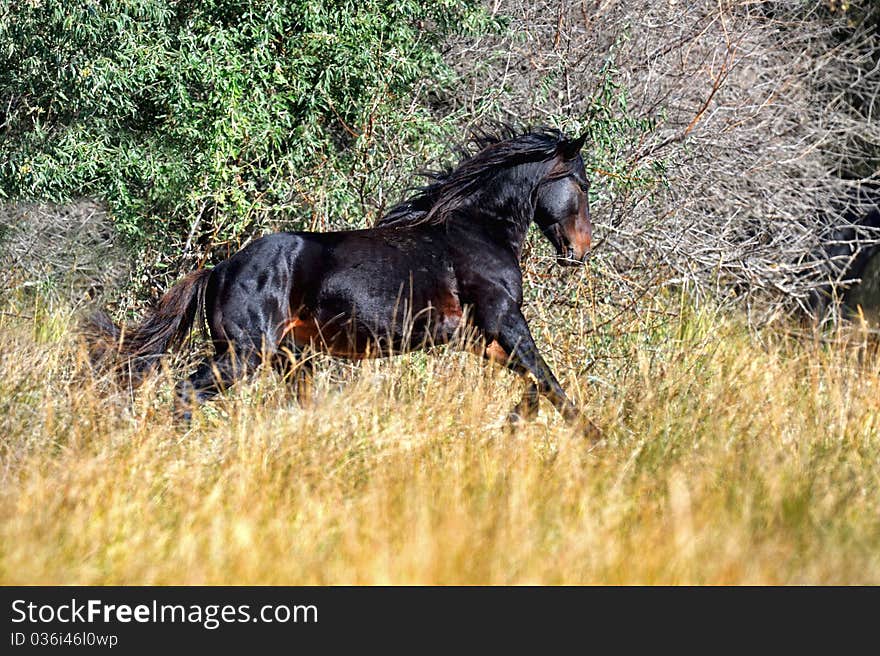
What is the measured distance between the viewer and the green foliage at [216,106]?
7.55 m

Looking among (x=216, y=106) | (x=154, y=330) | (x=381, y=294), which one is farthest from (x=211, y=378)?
(x=216, y=106)

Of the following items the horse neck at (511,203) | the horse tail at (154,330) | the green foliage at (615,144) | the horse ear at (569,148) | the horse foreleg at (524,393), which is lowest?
the horse foreleg at (524,393)

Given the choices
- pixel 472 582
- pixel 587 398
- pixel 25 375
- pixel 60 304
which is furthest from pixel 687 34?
pixel 472 582

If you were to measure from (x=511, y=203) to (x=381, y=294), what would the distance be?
105cm

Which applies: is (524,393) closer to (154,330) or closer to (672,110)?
(154,330)

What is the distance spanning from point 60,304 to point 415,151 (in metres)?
2.95

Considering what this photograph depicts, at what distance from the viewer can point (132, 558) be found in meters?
3.71

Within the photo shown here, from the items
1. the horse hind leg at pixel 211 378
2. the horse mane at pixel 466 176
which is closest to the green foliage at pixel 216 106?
the horse mane at pixel 466 176

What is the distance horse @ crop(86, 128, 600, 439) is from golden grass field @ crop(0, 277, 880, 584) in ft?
0.67

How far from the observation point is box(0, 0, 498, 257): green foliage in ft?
24.8

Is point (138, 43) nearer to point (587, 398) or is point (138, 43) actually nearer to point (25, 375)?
point (25, 375)

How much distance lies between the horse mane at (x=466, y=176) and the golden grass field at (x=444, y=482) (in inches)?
35.7

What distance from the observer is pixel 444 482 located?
4.43 meters

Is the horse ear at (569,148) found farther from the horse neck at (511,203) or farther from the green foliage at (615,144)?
the green foliage at (615,144)
